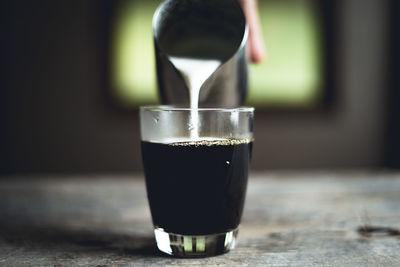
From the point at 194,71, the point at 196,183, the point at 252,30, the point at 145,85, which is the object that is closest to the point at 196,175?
the point at 196,183

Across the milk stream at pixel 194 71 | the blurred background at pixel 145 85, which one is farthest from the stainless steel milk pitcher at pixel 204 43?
the blurred background at pixel 145 85

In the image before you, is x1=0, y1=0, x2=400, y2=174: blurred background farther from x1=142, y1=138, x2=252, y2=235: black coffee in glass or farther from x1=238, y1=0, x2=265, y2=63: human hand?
x1=142, y1=138, x2=252, y2=235: black coffee in glass

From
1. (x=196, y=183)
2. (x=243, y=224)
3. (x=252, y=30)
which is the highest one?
(x=252, y=30)

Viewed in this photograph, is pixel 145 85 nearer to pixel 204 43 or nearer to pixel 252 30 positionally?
pixel 252 30

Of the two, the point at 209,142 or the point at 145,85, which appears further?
the point at 145,85

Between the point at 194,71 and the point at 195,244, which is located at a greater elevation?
the point at 194,71

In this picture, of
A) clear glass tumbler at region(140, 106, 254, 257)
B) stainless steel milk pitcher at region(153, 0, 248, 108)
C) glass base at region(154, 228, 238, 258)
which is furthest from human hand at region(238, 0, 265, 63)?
glass base at region(154, 228, 238, 258)

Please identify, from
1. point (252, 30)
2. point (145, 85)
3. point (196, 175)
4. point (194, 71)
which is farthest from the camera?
point (145, 85)

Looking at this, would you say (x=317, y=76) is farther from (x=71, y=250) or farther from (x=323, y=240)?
(x=71, y=250)

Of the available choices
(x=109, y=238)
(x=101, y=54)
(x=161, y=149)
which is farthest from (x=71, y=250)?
(x=101, y=54)

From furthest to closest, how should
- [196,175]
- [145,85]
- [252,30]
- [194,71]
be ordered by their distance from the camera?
[145,85], [252,30], [194,71], [196,175]
